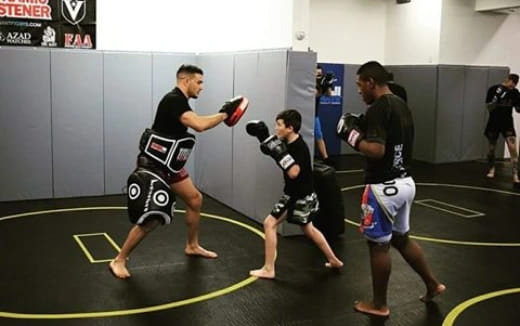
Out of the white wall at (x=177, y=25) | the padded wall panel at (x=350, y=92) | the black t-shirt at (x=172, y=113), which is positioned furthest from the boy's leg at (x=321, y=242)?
the padded wall panel at (x=350, y=92)

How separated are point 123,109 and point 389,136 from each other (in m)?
5.05

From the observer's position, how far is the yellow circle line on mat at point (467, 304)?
4.00 meters

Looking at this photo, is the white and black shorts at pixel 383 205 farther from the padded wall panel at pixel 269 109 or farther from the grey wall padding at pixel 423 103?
the grey wall padding at pixel 423 103

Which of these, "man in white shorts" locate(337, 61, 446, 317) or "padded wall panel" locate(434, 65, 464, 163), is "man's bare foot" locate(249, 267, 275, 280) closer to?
"man in white shorts" locate(337, 61, 446, 317)

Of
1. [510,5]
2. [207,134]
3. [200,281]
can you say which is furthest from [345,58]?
[200,281]

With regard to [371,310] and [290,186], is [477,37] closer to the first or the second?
[290,186]

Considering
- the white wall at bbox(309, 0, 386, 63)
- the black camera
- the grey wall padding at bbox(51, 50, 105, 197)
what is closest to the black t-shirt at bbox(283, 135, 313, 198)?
the black camera

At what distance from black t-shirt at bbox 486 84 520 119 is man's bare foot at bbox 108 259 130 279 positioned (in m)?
6.95

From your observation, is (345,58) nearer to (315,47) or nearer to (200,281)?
(315,47)

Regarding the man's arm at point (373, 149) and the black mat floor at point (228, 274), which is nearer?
the man's arm at point (373, 149)

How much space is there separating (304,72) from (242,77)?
1.16 meters

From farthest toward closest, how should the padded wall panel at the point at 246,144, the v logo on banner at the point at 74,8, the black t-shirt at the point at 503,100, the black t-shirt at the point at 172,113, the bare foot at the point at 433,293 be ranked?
the black t-shirt at the point at 503,100, the v logo on banner at the point at 74,8, the padded wall panel at the point at 246,144, the black t-shirt at the point at 172,113, the bare foot at the point at 433,293

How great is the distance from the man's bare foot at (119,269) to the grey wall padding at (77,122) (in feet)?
10.7

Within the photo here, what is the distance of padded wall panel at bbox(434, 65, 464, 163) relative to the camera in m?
11.2
